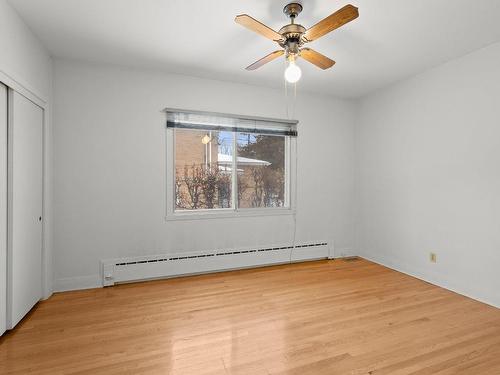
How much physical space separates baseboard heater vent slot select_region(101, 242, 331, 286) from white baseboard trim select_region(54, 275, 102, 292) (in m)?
0.09

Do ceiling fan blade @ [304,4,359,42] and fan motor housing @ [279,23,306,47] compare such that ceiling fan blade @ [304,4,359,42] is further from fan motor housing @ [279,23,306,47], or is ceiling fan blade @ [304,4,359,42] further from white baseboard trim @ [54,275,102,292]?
white baseboard trim @ [54,275,102,292]

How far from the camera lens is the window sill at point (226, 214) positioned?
3.62 meters

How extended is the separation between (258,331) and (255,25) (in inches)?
91.7

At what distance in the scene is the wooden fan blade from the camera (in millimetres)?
1960

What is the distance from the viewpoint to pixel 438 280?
132 inches

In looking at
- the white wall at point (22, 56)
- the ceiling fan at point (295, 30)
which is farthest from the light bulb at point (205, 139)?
the white wall at point (22, 56)

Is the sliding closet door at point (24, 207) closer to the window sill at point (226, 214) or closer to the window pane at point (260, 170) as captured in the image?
the window sill at point (226, 214)

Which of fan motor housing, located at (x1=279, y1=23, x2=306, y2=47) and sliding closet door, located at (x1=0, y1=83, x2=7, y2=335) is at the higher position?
fan motor housing, located at (x1=279, y1=23, x2=306, y2=47)

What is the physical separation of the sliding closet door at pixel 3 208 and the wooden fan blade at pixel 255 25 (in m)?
1.85

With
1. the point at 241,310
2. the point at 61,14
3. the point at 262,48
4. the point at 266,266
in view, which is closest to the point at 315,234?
the point at 266,266

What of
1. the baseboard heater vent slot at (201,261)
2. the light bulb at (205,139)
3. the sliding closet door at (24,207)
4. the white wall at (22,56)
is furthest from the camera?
the light bulb at (205,139)

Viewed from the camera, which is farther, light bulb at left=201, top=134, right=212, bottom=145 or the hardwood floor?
light bulb at left=201, top=134, right=212, bottom=145

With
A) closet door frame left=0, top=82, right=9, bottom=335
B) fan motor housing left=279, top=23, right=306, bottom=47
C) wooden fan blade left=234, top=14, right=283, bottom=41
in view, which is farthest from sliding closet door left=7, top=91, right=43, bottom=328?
fan motor housing left=279, top=23, right=306, bottom=47

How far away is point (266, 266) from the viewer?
13.4 ft
